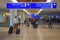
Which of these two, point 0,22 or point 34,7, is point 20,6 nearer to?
point 34,7

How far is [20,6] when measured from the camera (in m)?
16.2

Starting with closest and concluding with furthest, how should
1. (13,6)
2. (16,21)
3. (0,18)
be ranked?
(13,6)
(16,21)
(0,18)

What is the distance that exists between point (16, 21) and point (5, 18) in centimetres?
2862

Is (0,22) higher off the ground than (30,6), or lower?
lower

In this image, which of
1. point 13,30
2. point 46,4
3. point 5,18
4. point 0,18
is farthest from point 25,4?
point 5,18

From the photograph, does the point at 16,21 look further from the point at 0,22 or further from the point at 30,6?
the point at 0,22

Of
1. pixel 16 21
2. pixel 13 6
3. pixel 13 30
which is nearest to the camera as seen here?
pixel 13 6

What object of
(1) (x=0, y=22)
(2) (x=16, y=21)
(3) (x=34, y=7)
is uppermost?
(3) (x=34, y=7)

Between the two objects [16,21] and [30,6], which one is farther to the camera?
[16,21]

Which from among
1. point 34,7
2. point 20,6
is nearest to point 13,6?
point 20,6

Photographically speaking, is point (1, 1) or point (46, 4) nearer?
point (46, 4)

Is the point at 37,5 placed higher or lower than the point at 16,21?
higher

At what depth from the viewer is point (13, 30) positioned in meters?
20.5

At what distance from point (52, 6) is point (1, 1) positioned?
797cm
